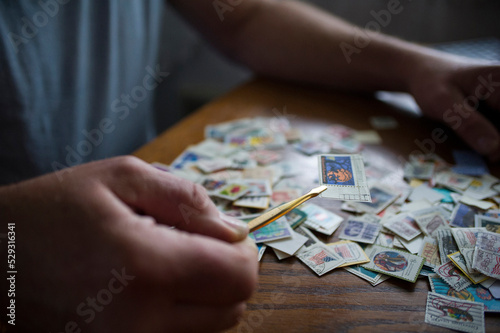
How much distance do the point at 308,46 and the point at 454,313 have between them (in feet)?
2.89

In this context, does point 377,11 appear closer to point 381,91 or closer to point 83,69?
point 381,91

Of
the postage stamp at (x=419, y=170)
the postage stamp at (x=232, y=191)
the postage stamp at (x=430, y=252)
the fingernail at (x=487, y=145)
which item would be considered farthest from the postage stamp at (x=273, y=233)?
the fingernail at (x=487, y=145)

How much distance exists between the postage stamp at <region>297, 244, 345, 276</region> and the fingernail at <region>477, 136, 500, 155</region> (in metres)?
0.55

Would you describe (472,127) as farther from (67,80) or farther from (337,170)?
(67,80)

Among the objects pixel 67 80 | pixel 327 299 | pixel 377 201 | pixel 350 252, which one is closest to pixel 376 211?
pixel 377 201

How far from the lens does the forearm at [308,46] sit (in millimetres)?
1048

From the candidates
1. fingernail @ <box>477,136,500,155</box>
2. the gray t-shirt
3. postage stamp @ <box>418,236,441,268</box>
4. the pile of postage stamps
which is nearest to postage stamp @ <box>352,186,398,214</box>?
the pile of postage stamps

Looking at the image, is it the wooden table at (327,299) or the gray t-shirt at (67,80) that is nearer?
the wooden table at (327,299)

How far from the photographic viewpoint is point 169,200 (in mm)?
456

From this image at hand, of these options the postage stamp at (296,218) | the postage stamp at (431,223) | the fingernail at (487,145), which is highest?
the fingernail at (487,145)

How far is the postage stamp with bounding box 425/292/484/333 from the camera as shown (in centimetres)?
46

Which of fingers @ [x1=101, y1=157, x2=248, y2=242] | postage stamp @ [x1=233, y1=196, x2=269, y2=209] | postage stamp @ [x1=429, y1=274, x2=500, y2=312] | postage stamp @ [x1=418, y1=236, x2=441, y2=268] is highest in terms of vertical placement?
fingers @ [x1=101, y1=157, x2=248, y2=242]

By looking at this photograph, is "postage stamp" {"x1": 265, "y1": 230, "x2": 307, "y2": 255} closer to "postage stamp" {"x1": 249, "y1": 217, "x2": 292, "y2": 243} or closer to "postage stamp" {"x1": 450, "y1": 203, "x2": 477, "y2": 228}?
"postage stamp" {"x1": 249, "y1": 217, "x2": 292, "y2": 243}

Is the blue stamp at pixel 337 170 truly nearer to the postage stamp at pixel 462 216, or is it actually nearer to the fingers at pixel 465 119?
the postage stamp at pixel 462 216
